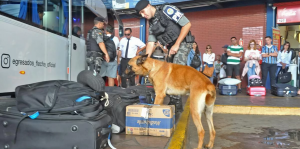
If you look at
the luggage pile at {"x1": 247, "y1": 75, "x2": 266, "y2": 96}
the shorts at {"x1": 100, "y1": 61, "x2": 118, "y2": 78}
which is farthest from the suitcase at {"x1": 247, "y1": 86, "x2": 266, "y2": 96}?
the shorts at {"x1": 100, "y1": 61, "x2": 118, "y2": 78}

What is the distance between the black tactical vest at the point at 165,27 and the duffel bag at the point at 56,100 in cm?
233

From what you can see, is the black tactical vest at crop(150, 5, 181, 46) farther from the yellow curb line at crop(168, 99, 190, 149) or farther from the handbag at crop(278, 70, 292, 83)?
the handbag at crop(278, 70, 292, 83)

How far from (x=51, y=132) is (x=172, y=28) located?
283cm

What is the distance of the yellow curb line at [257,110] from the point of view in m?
5.41

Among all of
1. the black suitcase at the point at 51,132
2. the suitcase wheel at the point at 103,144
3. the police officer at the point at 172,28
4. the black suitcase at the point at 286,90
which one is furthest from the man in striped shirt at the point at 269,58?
the black suitcase at the point at 51,132

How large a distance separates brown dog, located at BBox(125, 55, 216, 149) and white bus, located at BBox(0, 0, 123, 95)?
160 cm

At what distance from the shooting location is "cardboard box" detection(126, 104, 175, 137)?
2611 mm

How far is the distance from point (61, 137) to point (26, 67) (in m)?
2.23

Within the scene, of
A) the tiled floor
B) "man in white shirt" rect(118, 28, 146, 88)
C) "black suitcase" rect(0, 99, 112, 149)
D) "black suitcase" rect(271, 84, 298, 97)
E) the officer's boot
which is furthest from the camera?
"black suitcase" rect(271, 84, 298, 97)

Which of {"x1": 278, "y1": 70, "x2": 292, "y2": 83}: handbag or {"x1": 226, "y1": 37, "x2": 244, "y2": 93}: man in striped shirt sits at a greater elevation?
{"x1": 226, "y1": 37, "x2": 244, "y2": 93}: man in striped shirt

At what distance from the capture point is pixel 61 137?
6.23ft

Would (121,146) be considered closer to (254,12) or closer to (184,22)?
(184,22)

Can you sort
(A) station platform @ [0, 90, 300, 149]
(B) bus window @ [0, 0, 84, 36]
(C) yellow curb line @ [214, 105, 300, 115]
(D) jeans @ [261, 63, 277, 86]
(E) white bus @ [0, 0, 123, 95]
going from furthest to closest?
(D) jeans @ [261, 63, 277, 86] → (C) yellow curb line @ [214, 105, 300, 115] → (B) bus window @ [0, 0, 84, 36] → (E) white bus @ [0, 0, 123, 95] → (A) station platform @ [0, 90, 300, 149]

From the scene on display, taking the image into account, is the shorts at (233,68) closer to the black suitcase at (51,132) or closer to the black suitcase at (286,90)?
the black suitcase at (286,90)
